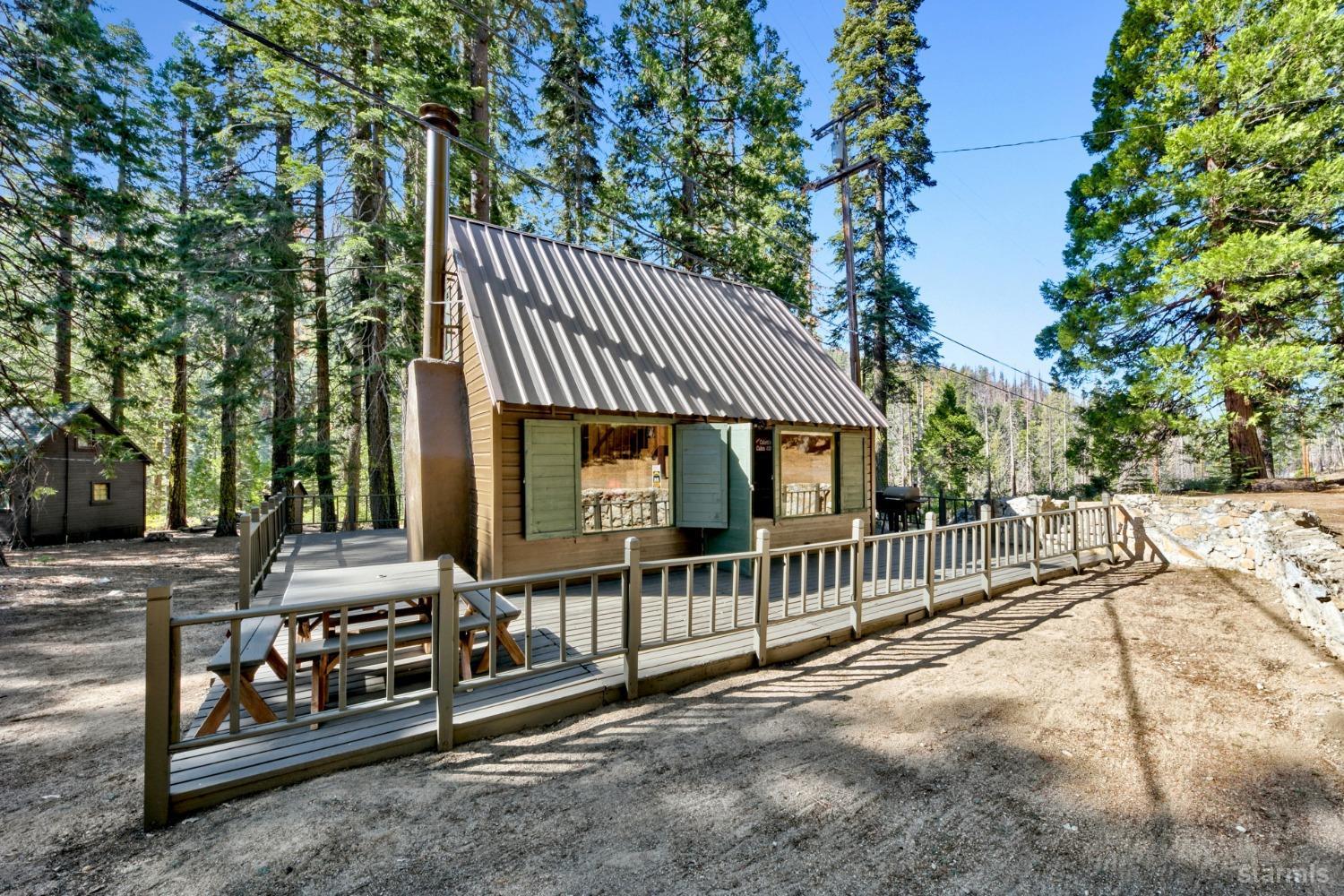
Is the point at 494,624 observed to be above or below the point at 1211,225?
below

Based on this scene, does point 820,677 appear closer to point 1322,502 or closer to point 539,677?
point 539,677

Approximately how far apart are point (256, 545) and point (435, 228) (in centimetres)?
522

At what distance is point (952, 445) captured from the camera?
23.3 metres

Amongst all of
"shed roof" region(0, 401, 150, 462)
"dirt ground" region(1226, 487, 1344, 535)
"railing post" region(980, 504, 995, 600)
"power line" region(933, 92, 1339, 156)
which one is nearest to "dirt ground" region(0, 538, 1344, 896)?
"railing post" region(980, 504, 995, 600)

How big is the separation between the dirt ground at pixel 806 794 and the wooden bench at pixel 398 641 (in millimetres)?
711

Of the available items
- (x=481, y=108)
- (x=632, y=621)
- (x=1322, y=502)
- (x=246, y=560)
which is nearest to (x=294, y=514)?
(x=246, y=560)

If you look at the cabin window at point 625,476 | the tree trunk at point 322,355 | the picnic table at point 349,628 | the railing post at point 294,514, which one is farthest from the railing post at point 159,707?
the tree trunk at point 322,355

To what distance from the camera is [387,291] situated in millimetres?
13641

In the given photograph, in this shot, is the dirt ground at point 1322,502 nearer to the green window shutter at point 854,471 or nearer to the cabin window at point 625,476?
the green window shutter at point 854,471

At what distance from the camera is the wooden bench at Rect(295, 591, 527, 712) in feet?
11.7

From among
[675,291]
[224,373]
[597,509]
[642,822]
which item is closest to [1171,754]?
[642,822]

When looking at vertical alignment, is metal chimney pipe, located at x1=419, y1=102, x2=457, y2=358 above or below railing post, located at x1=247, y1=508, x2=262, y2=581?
above

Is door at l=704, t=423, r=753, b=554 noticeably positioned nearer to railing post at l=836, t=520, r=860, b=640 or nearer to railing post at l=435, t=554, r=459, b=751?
railing post at l=836, t=520, r=860, b=640

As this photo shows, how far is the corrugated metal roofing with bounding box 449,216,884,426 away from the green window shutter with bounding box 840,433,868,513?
0.46 meters
